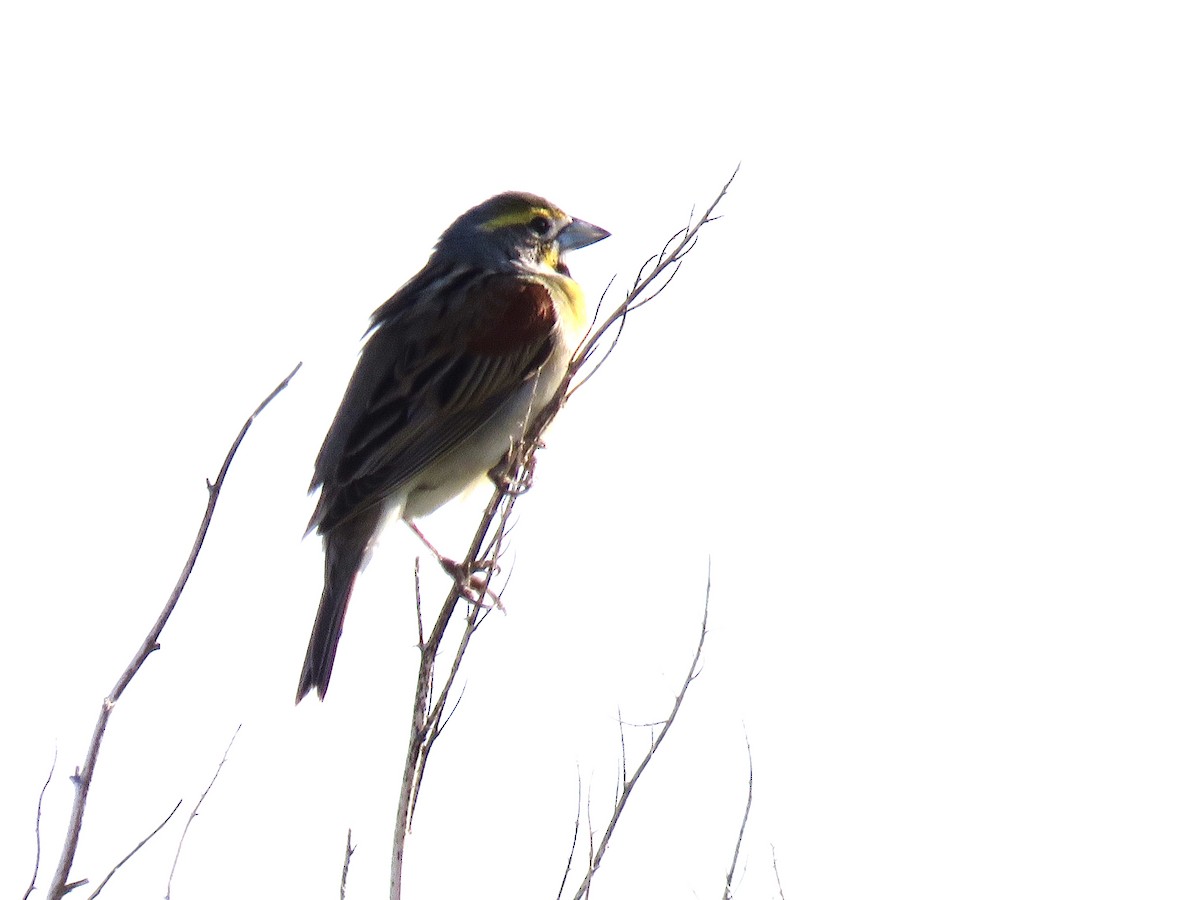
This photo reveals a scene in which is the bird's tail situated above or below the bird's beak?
below

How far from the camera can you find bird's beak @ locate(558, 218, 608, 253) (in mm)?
7734

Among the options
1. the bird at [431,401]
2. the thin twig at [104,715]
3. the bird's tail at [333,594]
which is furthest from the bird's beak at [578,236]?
the thin twig at [104,715]

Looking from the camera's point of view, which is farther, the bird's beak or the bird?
the bird's beak

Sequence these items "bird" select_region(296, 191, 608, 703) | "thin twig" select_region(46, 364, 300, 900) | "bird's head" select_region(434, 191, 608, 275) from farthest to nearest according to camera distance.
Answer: "bird's head" select_region(434, 191, 608, 275)
"bird" select_region(296, 191, 608, 703)
"thin twig" select_region(46, 364, 300, 900)

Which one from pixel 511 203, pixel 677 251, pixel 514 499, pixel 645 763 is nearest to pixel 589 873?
pixel 645 763

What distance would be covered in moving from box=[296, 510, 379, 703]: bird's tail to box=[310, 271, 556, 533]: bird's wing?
85 millimetres

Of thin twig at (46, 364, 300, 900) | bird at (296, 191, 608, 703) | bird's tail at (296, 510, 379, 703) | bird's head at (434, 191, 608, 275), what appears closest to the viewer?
thin twig at (46, 364, 300, 900)

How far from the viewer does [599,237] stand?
777cm

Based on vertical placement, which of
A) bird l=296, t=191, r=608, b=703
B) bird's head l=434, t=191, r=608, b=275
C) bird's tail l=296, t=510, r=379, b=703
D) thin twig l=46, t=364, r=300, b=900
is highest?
bird's head l=434, t=191, r=608, b=275

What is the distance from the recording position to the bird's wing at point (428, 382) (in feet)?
22.0

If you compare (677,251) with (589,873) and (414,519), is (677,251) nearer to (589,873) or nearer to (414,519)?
(589,873)

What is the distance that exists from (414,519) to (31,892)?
12.8 ft

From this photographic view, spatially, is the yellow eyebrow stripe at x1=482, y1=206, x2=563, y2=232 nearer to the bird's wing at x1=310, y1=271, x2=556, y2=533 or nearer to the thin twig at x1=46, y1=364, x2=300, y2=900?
the bird's wing at x1=310, y1=271, x2=556, y2=533

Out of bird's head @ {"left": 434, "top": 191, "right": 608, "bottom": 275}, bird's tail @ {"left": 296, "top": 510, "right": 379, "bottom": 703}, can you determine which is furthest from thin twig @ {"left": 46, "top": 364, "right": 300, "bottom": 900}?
bird's head @ {"left": 434, "top": 191, "right": 608, "bottom": 275}
